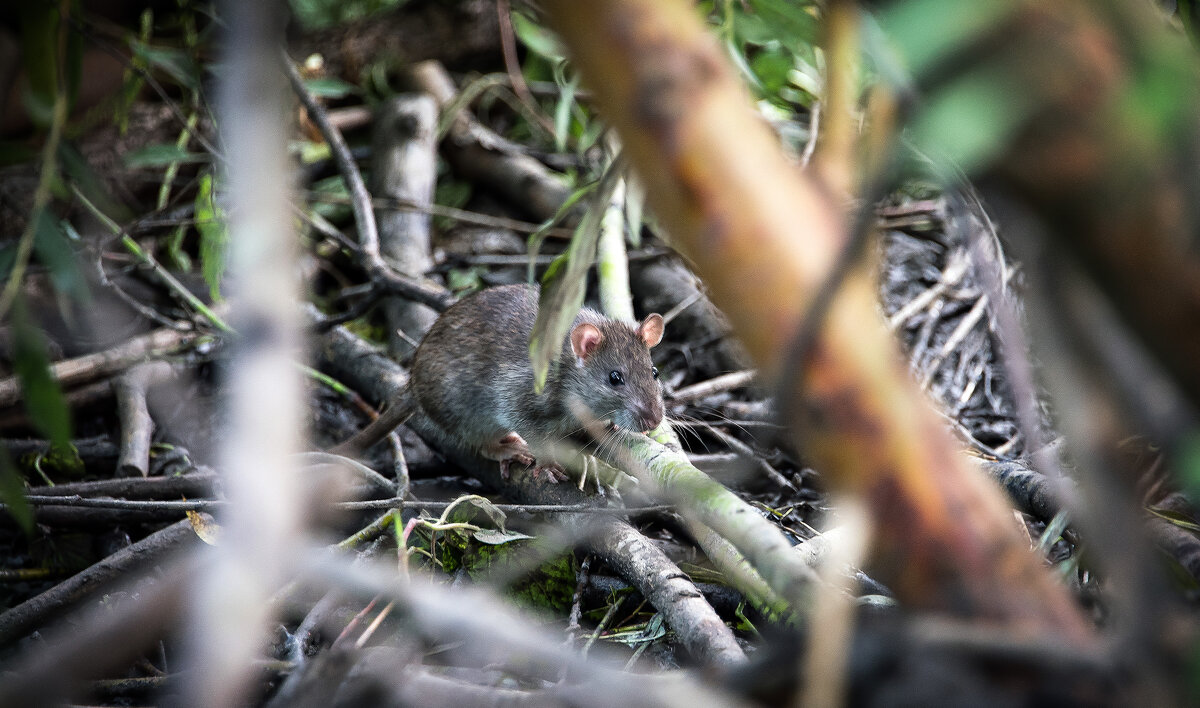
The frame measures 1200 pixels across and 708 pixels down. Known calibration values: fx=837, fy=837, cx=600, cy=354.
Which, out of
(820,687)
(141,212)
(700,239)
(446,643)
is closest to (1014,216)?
(700,239)

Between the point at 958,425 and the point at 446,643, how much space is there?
91.9 inches

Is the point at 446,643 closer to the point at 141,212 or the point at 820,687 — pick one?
the point at 820,687

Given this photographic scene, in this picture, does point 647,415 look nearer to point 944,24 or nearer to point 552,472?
point 552,472

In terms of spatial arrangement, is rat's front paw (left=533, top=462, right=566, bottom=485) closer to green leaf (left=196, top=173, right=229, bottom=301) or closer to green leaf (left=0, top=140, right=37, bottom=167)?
Answer: green leaf (left=196, top=173, right=229, bottom=301)

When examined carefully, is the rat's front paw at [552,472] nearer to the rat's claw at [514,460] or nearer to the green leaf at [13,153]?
the rat's claw at [514,460]

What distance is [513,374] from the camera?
4.42 m

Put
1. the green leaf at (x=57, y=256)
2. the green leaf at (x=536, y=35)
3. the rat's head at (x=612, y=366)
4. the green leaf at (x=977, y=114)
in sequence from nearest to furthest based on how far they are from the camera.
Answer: the green leaf at (x=977, y=114), the green leaf at (x=57, y=256), the rat's head at (x=612, y=366), the green leaf at (x=536, y=35)

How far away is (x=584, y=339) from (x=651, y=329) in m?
0.37

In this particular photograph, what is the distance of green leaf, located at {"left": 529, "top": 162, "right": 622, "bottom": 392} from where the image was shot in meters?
1.91

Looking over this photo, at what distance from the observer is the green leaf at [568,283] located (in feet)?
6.25

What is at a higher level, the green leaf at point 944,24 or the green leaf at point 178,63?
the green leaf at point 944,24

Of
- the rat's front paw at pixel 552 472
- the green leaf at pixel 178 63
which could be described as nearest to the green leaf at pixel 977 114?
the rat's front paw at pixel 552 472

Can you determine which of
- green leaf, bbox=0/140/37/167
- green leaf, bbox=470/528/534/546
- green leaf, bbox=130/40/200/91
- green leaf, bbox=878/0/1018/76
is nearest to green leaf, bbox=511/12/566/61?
green leaf, bbox=130/40/200/91

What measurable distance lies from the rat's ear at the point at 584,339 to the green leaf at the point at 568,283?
7.37 feet
